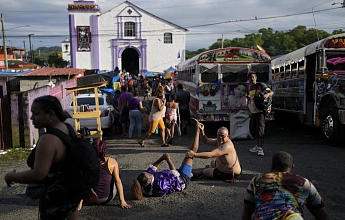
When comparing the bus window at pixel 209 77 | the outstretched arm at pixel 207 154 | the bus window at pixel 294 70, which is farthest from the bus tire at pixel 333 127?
the outstretched arm at pixel 207 154

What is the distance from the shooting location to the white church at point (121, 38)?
4391cm

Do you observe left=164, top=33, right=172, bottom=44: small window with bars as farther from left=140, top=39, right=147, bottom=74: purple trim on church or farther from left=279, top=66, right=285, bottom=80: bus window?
left=279, top=66, right=285, bottom=80: bus window

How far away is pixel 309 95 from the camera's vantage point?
11.1 m

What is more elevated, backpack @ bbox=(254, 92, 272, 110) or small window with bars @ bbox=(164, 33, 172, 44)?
small window with bars @ bbox=(164, 33, 172, 44)

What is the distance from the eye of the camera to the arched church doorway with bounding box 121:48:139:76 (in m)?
49.3

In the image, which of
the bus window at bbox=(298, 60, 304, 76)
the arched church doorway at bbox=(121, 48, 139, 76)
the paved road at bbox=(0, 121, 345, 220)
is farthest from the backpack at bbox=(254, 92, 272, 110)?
the arched church doorway at bbox=(121, 48, 139, 76)

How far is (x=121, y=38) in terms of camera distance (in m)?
44.7

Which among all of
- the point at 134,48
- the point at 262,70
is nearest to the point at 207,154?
the point at 262,70

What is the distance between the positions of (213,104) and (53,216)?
27.1 feet

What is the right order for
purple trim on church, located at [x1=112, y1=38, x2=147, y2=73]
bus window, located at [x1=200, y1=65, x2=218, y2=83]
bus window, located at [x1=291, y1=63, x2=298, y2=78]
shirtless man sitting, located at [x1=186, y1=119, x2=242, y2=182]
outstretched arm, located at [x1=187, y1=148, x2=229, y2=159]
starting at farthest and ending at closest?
purple trim on church, located at [x1=112, y1=38, x2=147, y2=73] → bus window, located at [x1=291, y1=63, x2=298, y2=78] → bus window, located at [x1=200, y1=65, x2=218, y2=83] → shirtless man sitting, located at [x1=186, y1=119, x2=242, y2=182] → outstretched arm, located at [x1=187, y1=148, x2=229, y2=159]

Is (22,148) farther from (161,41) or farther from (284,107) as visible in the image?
(161,41)

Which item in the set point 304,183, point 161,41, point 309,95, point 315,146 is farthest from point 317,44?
point 161,41

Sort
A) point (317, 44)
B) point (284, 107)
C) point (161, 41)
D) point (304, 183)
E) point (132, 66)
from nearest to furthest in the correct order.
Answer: point (304, 183), point (317, 44), point (284, 107), point (161, 41), point (132, 66)

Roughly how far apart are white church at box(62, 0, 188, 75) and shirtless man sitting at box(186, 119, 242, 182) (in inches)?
1541
